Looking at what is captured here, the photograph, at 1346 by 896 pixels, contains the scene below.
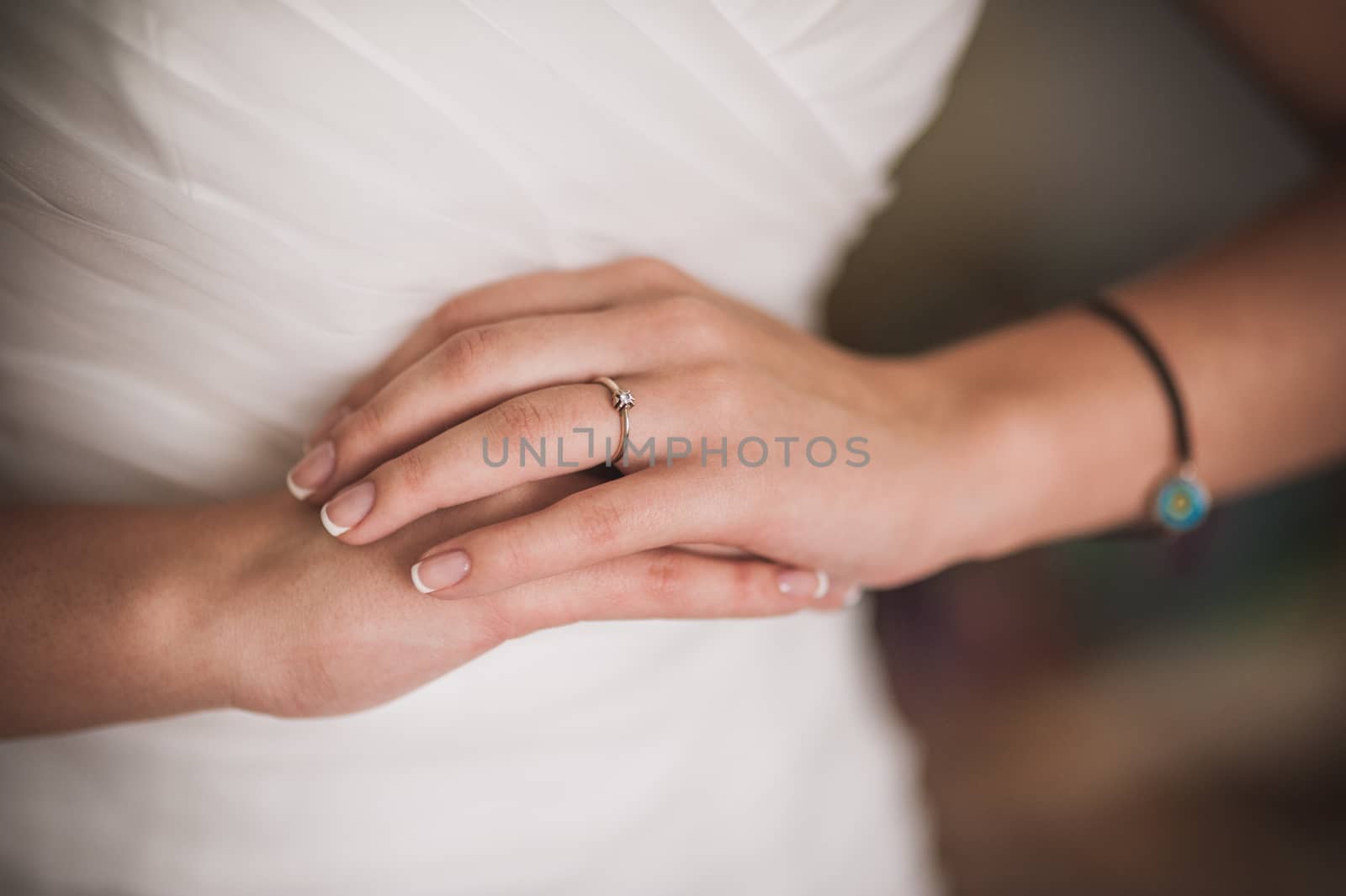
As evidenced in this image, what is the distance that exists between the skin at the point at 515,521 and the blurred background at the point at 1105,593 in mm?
752

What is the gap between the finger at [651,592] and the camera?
57cm

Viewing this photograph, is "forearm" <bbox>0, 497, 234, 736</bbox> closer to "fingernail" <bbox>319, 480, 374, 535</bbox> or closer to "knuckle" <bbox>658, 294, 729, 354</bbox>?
"fingernail" <bbox>319, 480, 374, 535</bbox>

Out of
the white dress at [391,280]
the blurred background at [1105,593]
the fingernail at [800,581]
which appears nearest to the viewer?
the white dress at [391,280]

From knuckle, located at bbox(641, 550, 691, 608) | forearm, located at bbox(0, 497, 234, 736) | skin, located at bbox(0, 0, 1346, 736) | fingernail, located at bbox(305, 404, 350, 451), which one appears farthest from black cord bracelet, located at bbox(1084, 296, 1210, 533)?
forearm, located at bbox(0, 497, 234, 736)

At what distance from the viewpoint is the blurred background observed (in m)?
1.37

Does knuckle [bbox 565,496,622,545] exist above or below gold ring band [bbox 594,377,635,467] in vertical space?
below

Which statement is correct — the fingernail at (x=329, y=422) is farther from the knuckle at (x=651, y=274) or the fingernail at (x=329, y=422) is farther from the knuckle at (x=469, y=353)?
the knuckle at (x=651, y=274)

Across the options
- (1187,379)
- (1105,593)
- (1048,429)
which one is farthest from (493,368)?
(1105,593)

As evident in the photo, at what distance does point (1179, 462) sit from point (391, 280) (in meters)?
0.77

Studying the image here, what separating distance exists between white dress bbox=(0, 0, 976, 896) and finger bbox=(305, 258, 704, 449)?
0.02m

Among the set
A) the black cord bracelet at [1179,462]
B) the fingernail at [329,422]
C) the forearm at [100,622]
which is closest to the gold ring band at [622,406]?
the fingernail at [329,422]

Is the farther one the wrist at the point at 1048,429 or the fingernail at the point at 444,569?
the wrist at the point at 1048,429

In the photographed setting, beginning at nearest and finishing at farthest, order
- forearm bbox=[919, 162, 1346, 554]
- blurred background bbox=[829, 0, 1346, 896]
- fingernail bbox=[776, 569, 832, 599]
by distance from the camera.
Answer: fingernail bbox=[776, 569, 832, 599], forearm bbox=[919, 162, 1346, 554], blurred background bbox=[829, 0, 1346, 896]

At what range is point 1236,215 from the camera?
1.38 metres
